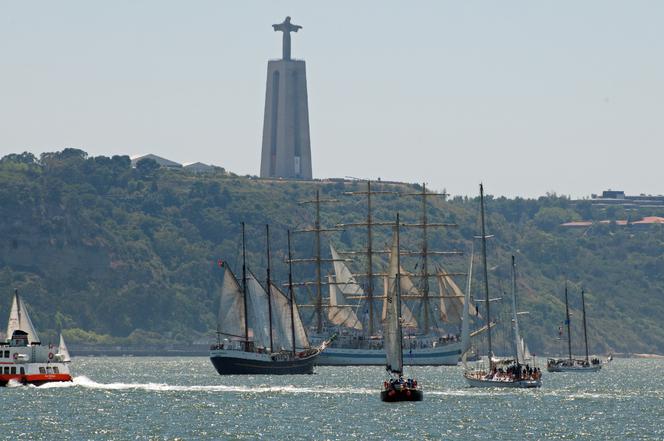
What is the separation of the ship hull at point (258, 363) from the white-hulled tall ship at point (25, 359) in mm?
26582

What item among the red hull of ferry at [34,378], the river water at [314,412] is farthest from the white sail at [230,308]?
the red hull of ferry at [34,378]

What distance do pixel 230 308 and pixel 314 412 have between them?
5299cm

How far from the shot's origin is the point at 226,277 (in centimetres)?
16788

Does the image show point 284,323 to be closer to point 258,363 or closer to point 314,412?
point 258,363

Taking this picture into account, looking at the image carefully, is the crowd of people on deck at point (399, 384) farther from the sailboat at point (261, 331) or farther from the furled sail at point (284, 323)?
the furled sail at point (284, 323)

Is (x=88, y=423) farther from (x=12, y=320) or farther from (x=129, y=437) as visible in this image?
(x=12, y=320)

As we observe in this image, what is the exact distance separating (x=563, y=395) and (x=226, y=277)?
4109cm

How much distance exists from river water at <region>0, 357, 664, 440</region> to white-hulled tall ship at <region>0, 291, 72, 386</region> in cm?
118

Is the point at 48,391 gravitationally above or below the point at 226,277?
below

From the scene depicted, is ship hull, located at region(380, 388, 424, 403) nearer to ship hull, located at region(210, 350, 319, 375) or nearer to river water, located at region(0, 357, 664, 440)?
river water, located at region(0, 357, 664, 440)

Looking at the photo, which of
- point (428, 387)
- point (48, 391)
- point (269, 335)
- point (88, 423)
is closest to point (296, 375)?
point (269, 335)

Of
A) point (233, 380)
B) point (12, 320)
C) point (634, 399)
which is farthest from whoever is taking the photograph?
point (233, 380)

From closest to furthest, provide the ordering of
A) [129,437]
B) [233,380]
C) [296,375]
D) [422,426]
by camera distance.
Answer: [129,437], [422,426], [233,380], [296,375]

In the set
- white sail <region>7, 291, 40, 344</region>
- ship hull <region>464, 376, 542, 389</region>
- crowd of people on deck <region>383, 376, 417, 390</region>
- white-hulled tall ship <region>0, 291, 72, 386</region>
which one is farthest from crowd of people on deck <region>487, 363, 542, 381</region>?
white sail <region>7, 291, 40, 344</region>
